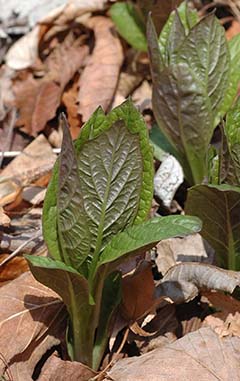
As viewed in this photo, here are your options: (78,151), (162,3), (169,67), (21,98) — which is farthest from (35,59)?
(78,151)

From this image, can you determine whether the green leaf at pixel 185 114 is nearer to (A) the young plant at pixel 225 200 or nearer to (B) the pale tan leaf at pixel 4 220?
(A) the young plant at pixel 225 200

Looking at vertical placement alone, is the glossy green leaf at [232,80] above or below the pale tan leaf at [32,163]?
above

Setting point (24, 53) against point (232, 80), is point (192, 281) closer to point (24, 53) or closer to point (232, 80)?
point (232, 80)

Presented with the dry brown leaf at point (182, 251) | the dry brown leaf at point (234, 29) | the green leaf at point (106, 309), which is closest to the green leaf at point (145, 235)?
the green leaf at point (106, 309)

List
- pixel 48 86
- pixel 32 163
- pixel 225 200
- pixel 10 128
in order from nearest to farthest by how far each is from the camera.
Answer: pixel 225 200, pixel 32 163, pixel 10 128, pixel 48 86

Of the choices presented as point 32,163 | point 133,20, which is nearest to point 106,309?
point 32,163

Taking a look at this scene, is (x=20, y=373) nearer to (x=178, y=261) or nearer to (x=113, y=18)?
(x=178, y=261)

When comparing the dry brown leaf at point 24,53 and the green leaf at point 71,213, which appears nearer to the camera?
the green leaf at point 71,213
